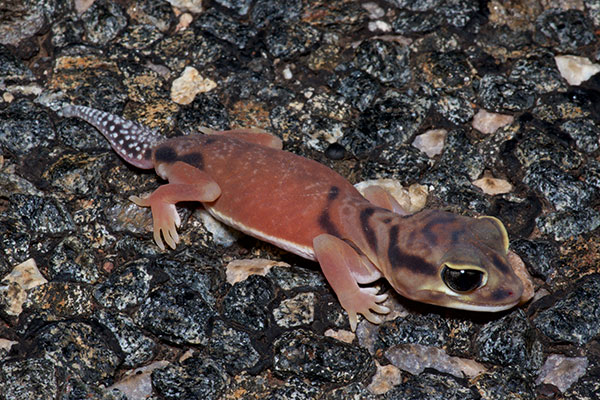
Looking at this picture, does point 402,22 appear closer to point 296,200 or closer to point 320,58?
point 320,58

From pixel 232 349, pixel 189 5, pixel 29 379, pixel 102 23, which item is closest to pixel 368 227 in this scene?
pixel 232 349

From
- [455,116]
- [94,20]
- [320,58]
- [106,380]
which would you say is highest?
[94,20]

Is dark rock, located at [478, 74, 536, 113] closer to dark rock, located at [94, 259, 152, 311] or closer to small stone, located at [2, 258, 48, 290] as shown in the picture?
dark rock, located at [94, 259, 152, 311]

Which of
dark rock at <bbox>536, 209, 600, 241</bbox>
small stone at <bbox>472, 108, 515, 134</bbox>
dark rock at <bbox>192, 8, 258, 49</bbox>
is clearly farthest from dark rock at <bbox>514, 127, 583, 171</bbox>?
dark rock at <bbox>192, 8, 258, 49</bbox>

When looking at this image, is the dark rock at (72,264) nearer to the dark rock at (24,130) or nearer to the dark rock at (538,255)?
the dark rock at (24,130)

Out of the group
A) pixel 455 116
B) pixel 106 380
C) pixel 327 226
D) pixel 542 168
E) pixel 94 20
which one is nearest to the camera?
pixel 106 380

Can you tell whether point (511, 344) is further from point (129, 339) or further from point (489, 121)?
point (129, 339)

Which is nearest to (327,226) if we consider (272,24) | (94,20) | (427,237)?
(427,237)
